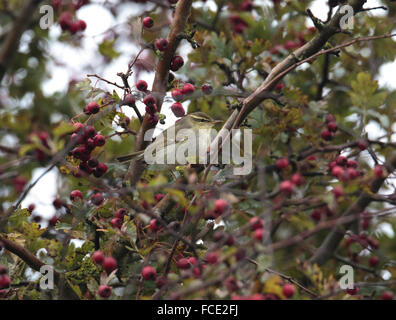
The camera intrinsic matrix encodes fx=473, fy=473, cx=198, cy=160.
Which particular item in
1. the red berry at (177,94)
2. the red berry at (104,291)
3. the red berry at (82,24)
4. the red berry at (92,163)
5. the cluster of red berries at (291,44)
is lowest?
the red berry at (104,291)

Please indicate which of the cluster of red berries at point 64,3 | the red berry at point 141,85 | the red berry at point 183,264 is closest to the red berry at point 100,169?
the red berry at point 141,85

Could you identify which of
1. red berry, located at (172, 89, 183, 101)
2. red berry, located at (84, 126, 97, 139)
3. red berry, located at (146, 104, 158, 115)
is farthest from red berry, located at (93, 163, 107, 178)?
red berry, located at (172, 89, 183, 101)

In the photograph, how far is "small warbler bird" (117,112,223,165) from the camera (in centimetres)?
434

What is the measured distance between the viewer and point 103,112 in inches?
128

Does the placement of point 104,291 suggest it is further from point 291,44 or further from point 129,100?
point 291,44

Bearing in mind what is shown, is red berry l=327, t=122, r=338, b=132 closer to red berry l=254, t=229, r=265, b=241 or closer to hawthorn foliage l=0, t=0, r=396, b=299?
hawthorn foliage l=0, t=0, r=396, b=299

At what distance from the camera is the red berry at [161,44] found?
338 cm

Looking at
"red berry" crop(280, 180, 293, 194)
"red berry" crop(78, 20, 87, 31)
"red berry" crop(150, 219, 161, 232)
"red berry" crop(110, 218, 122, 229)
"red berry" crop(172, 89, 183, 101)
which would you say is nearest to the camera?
"red berry" crop(280, 180, 293, 194)

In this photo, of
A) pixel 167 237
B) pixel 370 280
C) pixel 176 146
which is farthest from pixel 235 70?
pixel 370 280

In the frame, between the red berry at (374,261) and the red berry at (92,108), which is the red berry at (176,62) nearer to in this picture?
the red berry at (92,108)

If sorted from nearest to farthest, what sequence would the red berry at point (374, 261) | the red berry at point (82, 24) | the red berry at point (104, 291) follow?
the red berry at point (104, 291), the red berry at point (82, 24), the red berry at point (374, 261)

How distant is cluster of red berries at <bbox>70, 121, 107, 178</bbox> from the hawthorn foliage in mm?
10

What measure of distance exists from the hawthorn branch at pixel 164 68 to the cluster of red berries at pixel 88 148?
401 millimetres

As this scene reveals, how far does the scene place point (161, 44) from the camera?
11.1ft
